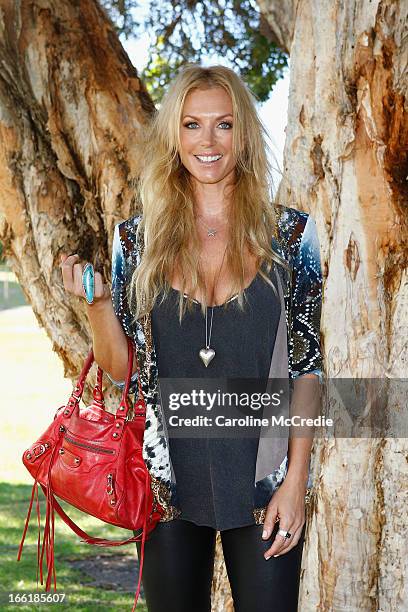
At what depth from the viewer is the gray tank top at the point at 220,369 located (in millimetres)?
2619

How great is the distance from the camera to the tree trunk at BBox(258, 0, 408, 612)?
11.8ft

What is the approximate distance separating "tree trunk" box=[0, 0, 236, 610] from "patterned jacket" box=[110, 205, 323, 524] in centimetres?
177

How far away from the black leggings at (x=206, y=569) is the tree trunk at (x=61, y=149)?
1.91m

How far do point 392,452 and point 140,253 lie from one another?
1.43 metres

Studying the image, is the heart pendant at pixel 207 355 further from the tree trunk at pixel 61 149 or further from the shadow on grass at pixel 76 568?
the shadow on grass at pixel 76 568

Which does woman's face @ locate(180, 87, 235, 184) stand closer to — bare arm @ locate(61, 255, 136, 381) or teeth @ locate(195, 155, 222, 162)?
teeth @ locate(195, 155, 222, 162)

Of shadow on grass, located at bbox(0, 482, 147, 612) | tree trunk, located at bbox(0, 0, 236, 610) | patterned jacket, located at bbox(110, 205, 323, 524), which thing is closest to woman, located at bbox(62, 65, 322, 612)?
patterned jacket, located at bbox(110, 205, 323, 524)

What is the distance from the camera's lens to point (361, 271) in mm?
3678

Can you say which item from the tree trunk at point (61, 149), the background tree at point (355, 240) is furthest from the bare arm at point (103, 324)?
the tree trunk at point (61, 149)

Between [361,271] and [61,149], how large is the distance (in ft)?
5.54

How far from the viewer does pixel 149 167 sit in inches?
116

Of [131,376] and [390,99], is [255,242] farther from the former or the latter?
[390,99]

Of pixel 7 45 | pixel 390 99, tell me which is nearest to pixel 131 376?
pixel 390 99

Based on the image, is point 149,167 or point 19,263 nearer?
point 149,167
